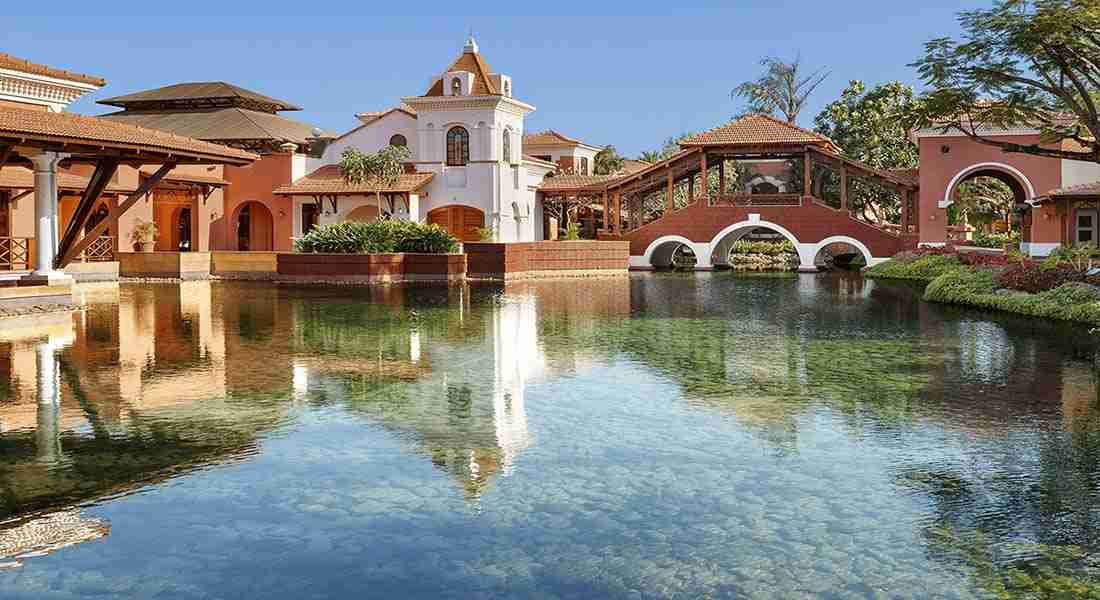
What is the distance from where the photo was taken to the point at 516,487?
26.4 feet

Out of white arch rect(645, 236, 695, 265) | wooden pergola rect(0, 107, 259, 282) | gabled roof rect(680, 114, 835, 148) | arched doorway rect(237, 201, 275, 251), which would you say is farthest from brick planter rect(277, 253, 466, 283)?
gabled roof rect(680, 114, 835, 148)

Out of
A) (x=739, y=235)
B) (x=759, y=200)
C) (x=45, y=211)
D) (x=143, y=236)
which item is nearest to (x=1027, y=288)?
(x=45, y=211)

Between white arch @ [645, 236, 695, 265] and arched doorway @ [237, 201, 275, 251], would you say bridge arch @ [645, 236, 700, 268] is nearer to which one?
white arch @ [645, 236, 695, 265]

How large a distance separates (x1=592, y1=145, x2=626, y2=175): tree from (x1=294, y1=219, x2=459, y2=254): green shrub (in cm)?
2925

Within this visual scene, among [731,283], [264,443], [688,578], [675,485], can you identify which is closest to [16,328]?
[264,443]

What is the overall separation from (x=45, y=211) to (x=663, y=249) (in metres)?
32.4

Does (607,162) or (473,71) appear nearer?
(473,71)

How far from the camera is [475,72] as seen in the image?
45688 mm

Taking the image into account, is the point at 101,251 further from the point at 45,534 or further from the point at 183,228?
the point at 45,534

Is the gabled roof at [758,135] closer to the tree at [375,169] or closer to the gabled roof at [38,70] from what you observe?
the tree at [375,169]

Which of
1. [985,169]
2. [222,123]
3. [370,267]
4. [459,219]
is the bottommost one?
[370,267]

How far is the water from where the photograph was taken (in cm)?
621

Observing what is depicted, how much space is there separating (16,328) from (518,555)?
15592mm

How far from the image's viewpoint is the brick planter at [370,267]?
114 feet
